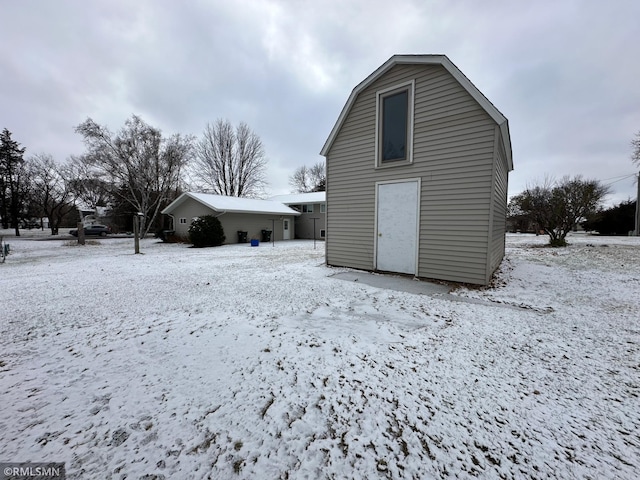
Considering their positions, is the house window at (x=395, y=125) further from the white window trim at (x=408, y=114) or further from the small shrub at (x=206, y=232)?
the small shrub at (x=206, y=232)

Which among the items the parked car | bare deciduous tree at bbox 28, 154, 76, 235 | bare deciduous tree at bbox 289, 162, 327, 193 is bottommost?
the parked car

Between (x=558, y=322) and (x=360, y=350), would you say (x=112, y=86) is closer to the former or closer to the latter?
(x=360, y=350)

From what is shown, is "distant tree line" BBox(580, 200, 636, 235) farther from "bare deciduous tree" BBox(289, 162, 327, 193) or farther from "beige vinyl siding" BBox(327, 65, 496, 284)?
"bare deciduous tree" BBox(289, 162, 327, 193)

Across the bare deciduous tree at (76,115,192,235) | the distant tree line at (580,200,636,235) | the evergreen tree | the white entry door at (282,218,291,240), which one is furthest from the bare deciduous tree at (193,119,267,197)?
the distant tree line at (580,200,636,235)

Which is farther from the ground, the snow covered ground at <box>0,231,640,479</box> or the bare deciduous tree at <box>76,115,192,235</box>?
the bare deciduous tree at <box>76,115,192,235</box>

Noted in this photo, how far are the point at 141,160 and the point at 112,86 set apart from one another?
885 centimetres

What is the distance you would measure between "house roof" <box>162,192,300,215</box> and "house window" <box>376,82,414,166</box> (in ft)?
39.7

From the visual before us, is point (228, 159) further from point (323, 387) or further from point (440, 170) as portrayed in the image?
point (323, 387)

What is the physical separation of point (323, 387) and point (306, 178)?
3902cm

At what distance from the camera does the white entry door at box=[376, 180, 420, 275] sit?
6266 millimetres

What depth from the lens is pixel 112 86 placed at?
488 inches

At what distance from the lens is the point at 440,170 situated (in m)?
5.79

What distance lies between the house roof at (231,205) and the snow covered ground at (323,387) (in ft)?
40.3

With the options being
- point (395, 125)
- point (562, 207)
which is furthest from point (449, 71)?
point (562, 207)
